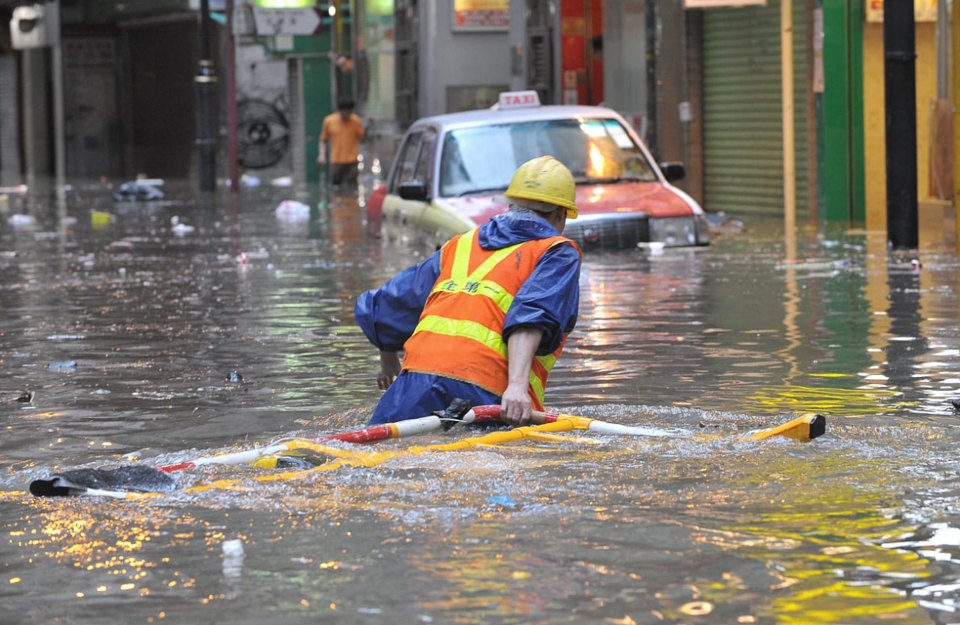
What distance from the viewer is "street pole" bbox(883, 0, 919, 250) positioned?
570 inches

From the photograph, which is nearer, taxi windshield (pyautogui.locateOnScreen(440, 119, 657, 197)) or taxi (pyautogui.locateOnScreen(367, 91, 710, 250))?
taxi (pyautogui.locateOnScreen(367, 91, 710, 250))

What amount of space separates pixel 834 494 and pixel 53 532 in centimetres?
238

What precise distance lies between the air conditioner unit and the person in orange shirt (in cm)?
1901

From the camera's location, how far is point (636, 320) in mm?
11234

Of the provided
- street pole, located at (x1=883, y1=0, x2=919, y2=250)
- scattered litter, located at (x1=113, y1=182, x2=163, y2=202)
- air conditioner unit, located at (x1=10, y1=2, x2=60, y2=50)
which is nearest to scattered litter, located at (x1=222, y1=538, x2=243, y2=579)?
street pole, located at (x1=883, y1=0, x2=919, y2=250)

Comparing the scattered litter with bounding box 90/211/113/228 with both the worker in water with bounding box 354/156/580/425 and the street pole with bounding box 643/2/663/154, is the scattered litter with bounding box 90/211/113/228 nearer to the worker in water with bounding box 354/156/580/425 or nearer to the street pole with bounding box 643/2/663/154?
the street pole with bounding box 643/2/663/154

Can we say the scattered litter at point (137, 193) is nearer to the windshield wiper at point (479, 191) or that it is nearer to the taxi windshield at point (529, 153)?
the taxi windshield at point (529, 153)

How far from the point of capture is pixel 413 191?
1402 centimetres

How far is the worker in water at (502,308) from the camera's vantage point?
6152 mm

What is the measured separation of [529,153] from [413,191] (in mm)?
993

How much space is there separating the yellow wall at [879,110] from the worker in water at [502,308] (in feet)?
43.5

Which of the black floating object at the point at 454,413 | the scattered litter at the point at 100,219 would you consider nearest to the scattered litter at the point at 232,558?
the black floating object at the point at 454,413

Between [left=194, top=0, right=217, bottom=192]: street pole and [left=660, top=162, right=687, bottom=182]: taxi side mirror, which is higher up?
[left=194, top=0, right=217, bottom=192]: street pole

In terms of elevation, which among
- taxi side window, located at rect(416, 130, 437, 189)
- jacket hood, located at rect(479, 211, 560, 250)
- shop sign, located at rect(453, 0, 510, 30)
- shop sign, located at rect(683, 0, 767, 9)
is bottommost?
jacket hood, located at rect(479, 211, 560, 250)
